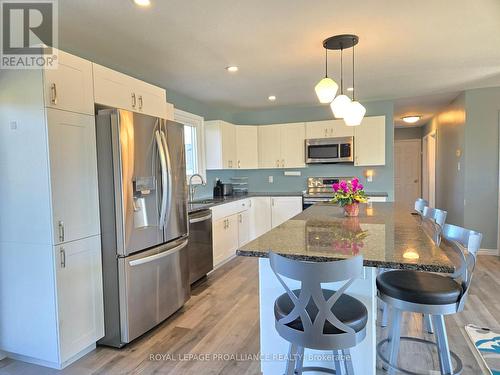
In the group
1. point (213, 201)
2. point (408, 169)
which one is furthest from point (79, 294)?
point (408, 169)

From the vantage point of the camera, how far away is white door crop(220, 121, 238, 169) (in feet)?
16.8

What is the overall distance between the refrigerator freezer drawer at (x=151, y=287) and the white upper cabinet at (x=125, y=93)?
120cm

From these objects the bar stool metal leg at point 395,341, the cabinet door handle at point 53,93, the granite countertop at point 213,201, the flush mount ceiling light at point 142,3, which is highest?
the flush mount ceiling light at point 142,3

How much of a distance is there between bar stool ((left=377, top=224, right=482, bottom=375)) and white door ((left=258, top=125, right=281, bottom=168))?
3930 mm

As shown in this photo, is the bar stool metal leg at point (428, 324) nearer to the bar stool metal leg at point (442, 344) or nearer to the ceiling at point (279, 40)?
the bar stool metal leg at point (442, 344)

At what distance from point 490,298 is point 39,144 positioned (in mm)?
4043

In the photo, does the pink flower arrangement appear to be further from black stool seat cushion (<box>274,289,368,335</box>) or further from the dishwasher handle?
the dishwasher handle

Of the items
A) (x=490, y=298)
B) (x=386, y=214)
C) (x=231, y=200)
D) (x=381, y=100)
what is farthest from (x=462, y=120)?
(x=231, y=200)

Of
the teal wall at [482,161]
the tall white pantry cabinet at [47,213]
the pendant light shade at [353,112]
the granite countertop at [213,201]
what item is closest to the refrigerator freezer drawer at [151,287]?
the tall white pantry cabinet at [47,213]

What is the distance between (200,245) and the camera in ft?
12.0

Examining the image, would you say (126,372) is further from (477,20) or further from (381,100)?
(381,100)

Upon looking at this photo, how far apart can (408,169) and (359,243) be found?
24.8 feet

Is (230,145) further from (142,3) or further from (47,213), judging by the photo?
(47,213)

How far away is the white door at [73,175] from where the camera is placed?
6.75 ft
